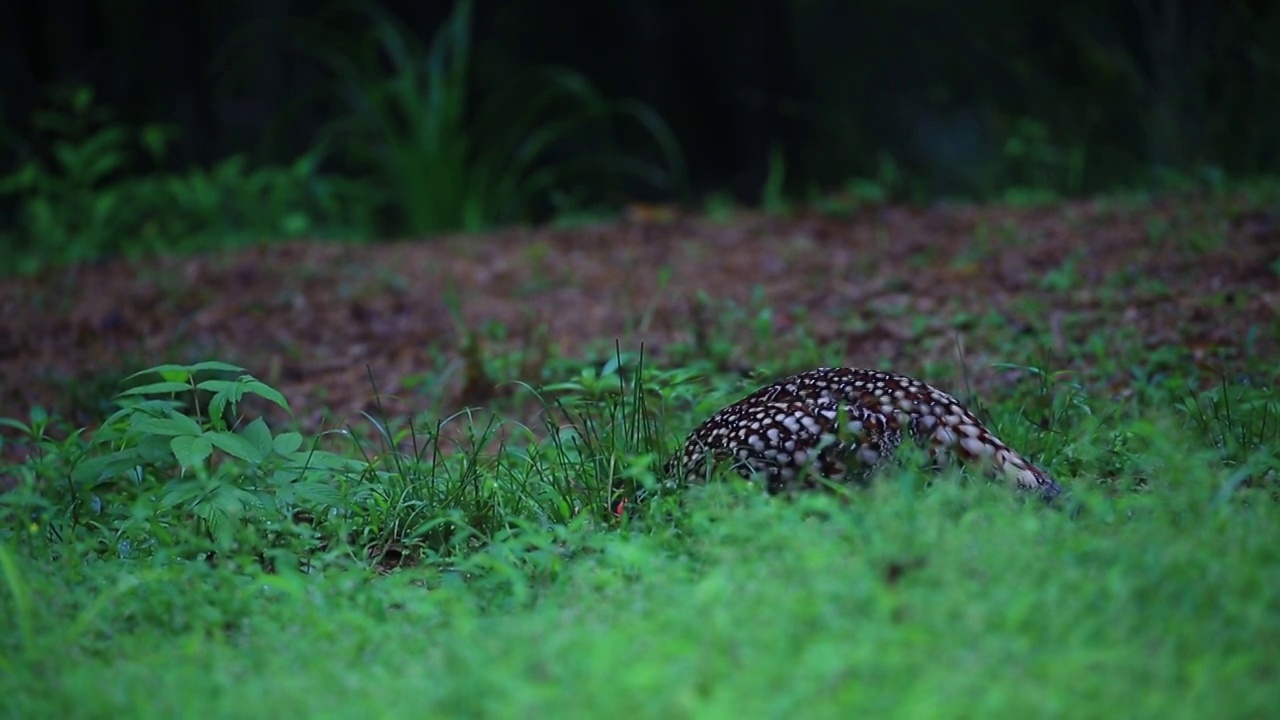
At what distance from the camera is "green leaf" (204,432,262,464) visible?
3623 mm

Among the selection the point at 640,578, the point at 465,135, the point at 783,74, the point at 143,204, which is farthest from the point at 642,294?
the point at 143,204

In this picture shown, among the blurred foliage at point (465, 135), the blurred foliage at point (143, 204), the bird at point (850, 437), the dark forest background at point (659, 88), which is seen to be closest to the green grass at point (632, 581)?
the bird at point (850, 437)

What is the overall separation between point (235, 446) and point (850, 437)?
1774 mm

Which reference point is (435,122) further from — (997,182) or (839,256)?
(997,182)

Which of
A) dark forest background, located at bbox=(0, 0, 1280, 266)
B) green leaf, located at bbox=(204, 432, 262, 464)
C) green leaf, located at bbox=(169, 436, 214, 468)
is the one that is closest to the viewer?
green leaf, located at bbox=(169, 436, 214, 468)

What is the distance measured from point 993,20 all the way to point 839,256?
3.16 m

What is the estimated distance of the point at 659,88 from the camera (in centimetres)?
1059

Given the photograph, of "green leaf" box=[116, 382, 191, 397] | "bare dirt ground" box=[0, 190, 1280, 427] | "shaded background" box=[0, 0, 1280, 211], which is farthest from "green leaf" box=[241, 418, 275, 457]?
"shaded background" box=[0, 0, 1280, 211]

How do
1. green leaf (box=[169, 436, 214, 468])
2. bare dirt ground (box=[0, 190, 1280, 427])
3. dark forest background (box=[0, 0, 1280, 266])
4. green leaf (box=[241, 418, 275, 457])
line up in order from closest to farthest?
green leaf (box=[169, 436, 214, 468]) → green leaf (box=[241, 418, 275, 457]) → bare dirt ground (box=[0, 190, 1280, 427]) → dark forest background (box=[0, 0, 1280, 266])

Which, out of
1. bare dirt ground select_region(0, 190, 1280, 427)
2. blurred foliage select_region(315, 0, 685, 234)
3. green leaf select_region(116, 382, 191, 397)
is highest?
blurred foliage select_region(315, 0, 685, 234)

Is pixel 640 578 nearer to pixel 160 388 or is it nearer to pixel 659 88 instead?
pixel 160 388

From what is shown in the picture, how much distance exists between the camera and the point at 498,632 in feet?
8.64

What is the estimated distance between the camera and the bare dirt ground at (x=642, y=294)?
5.65 metres

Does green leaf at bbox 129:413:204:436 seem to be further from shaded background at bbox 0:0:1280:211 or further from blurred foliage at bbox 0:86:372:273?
shaded background at bbox 0:0:1280:211
